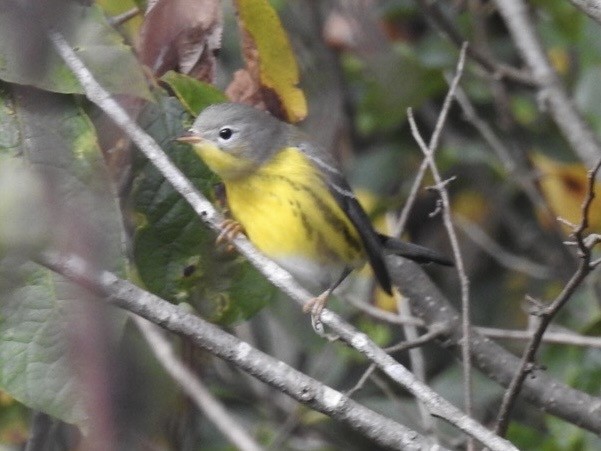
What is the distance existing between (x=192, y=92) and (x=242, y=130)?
56 cm

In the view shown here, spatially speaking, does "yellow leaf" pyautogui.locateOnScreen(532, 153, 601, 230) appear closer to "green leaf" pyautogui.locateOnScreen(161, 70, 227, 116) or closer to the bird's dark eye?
the bird's dark eye

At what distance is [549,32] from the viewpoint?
13.0ft

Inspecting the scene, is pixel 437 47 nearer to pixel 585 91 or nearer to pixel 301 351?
pixel 585 91

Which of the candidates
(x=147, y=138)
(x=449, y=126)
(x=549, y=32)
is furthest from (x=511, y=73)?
(x=147, y=138)

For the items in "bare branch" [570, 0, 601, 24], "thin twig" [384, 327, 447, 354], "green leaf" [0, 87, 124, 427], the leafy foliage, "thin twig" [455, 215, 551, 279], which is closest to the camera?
the leafy foliage

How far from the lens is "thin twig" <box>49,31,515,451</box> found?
4.80 feet

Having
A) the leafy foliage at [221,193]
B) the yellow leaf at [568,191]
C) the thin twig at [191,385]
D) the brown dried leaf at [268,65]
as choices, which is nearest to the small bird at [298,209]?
the leafy foliage at [221,193]

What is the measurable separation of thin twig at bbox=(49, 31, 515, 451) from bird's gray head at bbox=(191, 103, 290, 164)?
0.34 meters

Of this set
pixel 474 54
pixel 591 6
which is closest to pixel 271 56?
pixel 591 6

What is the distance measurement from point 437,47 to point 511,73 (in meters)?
0.91

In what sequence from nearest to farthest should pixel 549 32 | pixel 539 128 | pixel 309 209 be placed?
pixel 309 209 → pixel 549 32 → pixel 539 128

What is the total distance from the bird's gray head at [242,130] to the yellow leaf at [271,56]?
0.38 ft

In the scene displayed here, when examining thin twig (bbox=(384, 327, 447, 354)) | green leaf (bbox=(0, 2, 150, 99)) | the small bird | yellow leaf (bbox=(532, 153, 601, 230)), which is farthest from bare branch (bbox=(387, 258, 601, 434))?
yellow leaf (bbox=(532, 153, 601, 230))

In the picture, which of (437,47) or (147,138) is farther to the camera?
(437,47)
